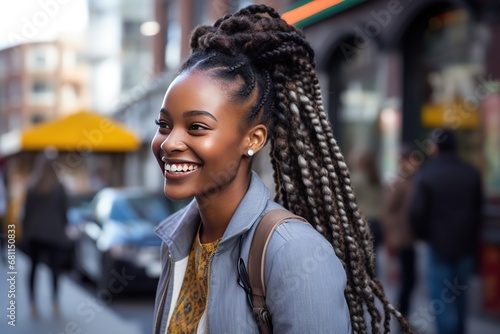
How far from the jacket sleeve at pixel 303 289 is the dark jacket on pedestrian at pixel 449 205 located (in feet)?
13.5

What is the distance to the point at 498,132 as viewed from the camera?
728 centimetres

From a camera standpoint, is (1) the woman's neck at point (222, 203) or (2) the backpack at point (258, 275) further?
(1) the woman's neck at point (222, 203)

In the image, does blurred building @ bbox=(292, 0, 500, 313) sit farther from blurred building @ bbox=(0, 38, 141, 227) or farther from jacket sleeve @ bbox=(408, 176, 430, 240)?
blurred building @ bbox=(0, 38, 141, 227)

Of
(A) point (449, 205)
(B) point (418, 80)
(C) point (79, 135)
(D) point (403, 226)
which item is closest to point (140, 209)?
(D) point (403, 226)

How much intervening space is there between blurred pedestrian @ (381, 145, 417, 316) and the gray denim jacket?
14.9 ft

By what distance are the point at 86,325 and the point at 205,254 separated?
5.19 meters

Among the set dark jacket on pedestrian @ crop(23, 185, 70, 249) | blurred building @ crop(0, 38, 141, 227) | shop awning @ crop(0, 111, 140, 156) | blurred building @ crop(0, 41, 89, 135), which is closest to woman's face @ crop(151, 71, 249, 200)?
dark jacket on pedestrian @ crop(23, 185, 70, 249)

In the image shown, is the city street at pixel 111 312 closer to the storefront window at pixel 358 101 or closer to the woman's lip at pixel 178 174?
the storefront window at pixel 358 101

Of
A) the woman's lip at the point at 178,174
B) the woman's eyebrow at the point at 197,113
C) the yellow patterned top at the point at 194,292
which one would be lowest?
the yellow patterned top at the point at 194,292

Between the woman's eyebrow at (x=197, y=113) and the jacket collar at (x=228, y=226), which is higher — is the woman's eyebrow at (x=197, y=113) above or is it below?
above

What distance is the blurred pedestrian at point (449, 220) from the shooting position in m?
5.44

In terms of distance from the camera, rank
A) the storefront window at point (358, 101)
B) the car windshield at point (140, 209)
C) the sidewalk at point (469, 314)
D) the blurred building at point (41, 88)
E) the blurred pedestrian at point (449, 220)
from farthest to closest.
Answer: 1. the blurred building at point (41, 88)
2. the storefront window at point (358, 101)
3. the car windshield at point (140, 209)
4. the sidewalk at point (469, 314)
5. the blurred pedestrian at point (449, 220)

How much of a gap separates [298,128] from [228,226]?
0.34 metres

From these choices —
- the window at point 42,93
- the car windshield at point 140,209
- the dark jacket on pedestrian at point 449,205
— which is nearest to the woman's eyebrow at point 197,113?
the dark jacket on pedestrian at point 449,205
